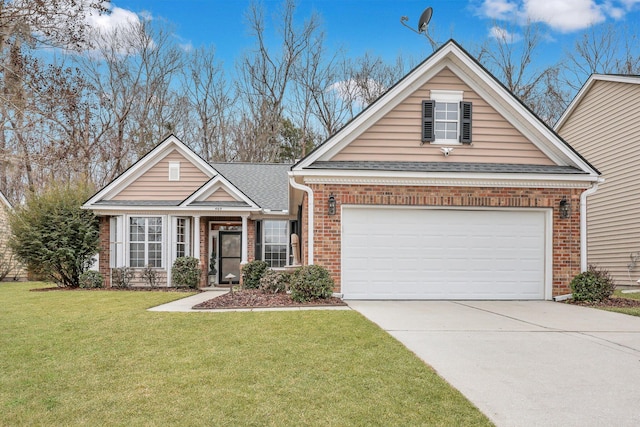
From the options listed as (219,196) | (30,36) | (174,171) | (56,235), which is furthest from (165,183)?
(30,36)

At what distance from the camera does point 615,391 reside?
3922 millimetres

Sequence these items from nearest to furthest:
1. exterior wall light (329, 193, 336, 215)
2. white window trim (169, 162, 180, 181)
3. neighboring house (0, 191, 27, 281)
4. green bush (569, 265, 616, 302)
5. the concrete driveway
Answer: the concrete driveway
green bush (569, 265, 616, 302)
exterior wall light (329, 193, 336, 215)
white window trim (169, 162, 180, 181)
neighboring house (0, 191, 27, 281)

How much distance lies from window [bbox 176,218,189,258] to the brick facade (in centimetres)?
713

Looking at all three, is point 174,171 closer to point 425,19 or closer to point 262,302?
point 262,302

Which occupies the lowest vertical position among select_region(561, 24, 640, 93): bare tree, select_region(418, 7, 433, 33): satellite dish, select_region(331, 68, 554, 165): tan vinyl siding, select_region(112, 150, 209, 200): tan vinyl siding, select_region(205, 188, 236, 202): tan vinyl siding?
select_region(205, 188, 236, 202): tan vinyl siding

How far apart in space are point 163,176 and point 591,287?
13.2 meters

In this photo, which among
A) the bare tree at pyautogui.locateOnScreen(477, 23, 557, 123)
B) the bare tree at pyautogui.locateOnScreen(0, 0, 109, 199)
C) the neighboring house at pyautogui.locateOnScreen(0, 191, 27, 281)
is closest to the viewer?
the bare tree at pyautogui.locateOnScreen(0, 0, 109, 199)

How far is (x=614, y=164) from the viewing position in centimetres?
1495

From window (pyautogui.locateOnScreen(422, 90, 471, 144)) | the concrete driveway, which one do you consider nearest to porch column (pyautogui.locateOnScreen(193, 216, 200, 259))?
the concrete driveway

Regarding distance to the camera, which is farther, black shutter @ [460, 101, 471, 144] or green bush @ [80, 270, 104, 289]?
green bush @ [80, 270, 104, 289]

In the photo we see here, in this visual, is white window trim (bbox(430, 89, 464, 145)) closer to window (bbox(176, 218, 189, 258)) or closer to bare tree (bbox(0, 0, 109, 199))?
bare tree (bbox(0, 0, 109, 199))

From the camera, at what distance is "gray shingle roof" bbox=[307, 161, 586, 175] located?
996 cm

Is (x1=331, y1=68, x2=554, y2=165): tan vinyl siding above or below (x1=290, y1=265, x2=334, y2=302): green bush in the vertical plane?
above

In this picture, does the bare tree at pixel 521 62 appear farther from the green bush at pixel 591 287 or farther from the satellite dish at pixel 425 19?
the green bush at pixel 591 287
